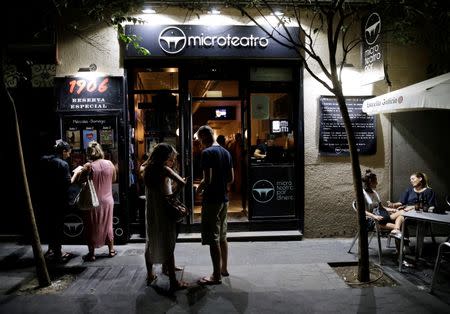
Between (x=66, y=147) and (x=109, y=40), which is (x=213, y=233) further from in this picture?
(x=109, y=40)

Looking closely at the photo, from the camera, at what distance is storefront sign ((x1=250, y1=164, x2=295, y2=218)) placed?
8078 millimetres

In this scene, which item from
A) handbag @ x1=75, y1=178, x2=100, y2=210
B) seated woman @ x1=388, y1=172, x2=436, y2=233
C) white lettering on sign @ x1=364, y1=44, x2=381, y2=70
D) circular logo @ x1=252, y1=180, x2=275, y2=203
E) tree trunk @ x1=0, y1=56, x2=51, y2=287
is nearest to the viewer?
tree trunk @ x1=0, y1=56, x2=51, y2=287

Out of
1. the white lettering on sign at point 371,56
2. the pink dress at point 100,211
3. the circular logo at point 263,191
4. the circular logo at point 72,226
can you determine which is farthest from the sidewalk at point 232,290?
the white lettering on sign at point 371,56

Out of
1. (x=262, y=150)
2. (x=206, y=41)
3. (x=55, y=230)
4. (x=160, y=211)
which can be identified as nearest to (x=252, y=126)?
(x=262, y=150)

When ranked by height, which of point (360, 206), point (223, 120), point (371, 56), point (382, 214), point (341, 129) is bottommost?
point (382, 214)

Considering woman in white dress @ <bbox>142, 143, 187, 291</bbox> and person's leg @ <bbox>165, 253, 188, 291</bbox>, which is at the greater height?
woman in white dress @ <bbox>142, 143, 187, 291</bbox>

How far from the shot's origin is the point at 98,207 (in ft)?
21.5

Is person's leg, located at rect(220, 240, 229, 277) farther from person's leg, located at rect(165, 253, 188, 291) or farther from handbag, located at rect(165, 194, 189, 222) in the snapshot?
handbag, located at rect(165, 194, 189, 222)

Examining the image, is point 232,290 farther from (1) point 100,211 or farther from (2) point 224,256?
(1) point 100,211

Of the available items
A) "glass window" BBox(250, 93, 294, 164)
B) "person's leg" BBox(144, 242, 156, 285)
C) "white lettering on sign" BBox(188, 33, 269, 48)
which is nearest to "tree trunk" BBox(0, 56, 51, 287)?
"person's leg" BBox(144, 242, 156, 285)

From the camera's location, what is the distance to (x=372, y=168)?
8086 mm

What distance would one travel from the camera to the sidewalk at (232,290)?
15.3 ft

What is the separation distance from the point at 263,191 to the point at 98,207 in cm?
327

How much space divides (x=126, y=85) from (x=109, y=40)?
917 millimetres
